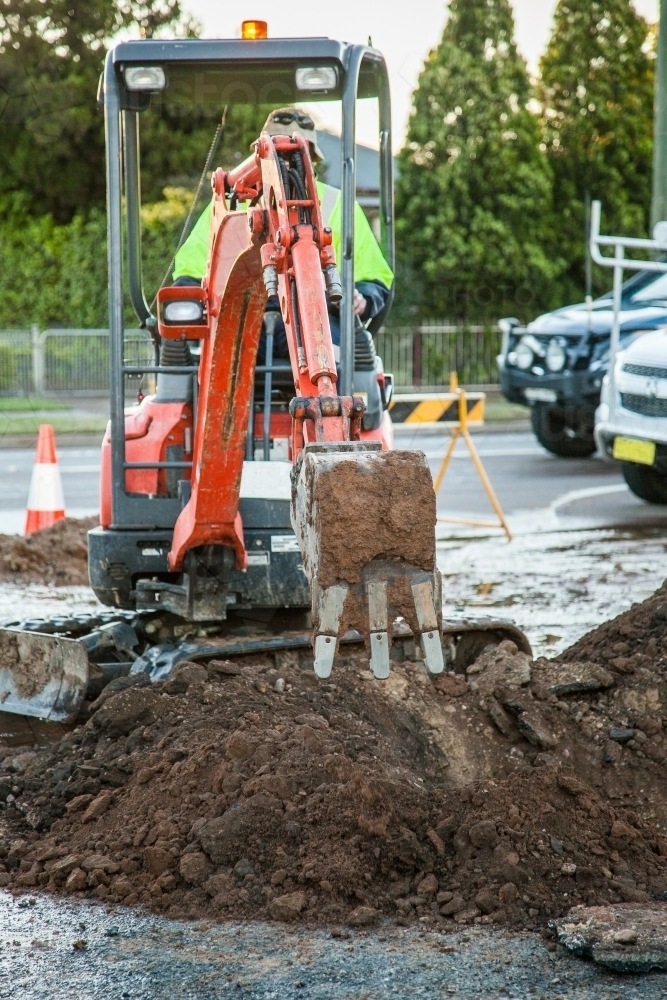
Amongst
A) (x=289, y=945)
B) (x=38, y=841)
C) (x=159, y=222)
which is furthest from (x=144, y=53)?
(x=159, y=222)

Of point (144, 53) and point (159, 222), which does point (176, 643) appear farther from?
point (159, 222)

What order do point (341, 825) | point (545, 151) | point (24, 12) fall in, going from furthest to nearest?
point (545, 151) → point (24, 12) → point (341, 825)

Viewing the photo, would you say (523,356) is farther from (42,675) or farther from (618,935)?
(618,935)

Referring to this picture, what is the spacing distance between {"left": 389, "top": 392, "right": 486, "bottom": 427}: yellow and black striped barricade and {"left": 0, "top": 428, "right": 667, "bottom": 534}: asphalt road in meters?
1.01

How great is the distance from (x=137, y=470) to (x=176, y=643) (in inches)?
30.8

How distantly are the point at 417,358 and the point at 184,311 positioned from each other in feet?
58.9

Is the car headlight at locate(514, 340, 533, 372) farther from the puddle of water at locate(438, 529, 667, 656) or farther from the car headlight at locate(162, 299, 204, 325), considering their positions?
the car headlight at locate(162, 299, 204, 325)

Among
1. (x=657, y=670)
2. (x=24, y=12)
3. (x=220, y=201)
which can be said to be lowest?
(x=657, y=670)

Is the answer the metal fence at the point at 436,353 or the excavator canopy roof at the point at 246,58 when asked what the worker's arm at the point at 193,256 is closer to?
the excavator canopy roof at the point at 246,58

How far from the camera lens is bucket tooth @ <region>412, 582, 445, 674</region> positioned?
339cm

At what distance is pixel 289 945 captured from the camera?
343cm

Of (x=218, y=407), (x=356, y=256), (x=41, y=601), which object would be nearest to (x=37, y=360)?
(x=41, y=601)

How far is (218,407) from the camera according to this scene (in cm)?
472

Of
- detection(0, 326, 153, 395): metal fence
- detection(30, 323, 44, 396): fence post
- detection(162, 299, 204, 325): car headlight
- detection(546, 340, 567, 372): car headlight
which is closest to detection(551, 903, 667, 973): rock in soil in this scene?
detection(162, 299, 204, 325): car headlight
